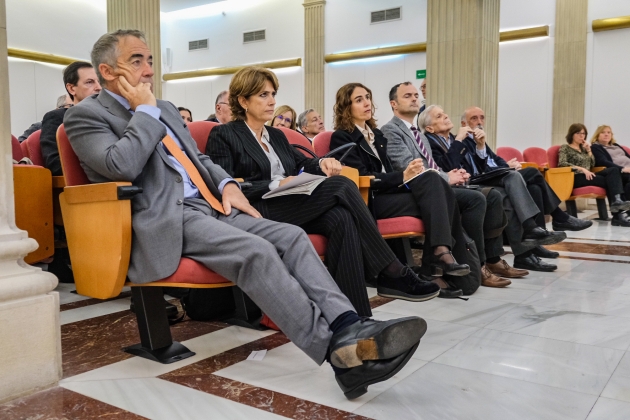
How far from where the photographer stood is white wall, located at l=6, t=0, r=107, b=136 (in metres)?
9.90

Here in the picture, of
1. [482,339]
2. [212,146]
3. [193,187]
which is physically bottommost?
[482,339]

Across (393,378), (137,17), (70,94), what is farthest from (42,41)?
(393,378)

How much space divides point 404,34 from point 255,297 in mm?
9437

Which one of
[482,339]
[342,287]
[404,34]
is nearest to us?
[342,287]

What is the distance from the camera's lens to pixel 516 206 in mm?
3791

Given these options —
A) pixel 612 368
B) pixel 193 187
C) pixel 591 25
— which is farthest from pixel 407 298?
pixel 591 25

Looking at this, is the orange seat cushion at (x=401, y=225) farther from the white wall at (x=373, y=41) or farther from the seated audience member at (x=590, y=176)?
the white wall at (x=373, y=41)

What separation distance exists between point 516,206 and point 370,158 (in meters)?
1.11

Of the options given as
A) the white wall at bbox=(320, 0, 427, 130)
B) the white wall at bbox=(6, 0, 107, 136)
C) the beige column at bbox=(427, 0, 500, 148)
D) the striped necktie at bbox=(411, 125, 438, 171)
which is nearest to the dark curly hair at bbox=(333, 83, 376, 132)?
the striped necktie at bbox=(411, 125, 438, 171)

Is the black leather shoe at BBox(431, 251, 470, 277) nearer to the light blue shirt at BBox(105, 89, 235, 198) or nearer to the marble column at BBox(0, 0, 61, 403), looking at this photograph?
the light blue shirt at BBox(105, 89, 235, 198)

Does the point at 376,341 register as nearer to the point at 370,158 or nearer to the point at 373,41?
the point at 370,158

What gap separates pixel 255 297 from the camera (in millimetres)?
1817

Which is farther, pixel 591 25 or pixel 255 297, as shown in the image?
pixel 591 25

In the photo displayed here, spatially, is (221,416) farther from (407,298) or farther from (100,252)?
(407,298)
